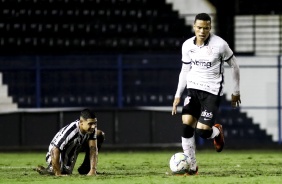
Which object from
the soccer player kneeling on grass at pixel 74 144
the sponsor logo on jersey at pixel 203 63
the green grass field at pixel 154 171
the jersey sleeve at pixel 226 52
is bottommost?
the green grass field at pixel 154 171

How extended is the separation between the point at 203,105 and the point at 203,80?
1.05 ft

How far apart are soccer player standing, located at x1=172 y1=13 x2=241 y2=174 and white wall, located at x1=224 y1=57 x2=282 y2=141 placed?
966 centimetres

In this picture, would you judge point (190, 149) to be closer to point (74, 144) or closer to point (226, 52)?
point (226, 52)

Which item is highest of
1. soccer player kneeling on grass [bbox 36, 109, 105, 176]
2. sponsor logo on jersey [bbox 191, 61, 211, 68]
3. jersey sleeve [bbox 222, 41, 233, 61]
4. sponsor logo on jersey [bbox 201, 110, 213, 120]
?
jersey sleeve [bbox 222, 41, 233, 61]

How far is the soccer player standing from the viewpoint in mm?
10656

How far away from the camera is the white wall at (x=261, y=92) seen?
2053 centimetres

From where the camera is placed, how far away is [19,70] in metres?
20.1

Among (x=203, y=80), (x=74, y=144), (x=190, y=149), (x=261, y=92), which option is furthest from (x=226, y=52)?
(x=261, y=92)

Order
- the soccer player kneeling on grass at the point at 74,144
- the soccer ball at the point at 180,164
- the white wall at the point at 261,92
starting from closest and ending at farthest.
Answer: the soccer player kneeling on grass at the point at 74,144 < the soccer ball at the point at 180,164 < the white wall at the point at 261,92

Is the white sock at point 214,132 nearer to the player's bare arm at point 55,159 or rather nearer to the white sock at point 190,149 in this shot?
the white sock at point 190,149

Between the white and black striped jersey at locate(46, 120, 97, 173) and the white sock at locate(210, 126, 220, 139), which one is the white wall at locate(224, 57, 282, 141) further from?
the white and black striped jersey at locate(46, 120, 97, 173)

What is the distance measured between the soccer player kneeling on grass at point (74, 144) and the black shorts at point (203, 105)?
120 centimetres

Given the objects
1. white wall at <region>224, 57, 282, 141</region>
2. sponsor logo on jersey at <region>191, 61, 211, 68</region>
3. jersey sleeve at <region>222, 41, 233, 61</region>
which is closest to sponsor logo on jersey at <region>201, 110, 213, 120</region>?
sponsor logo on jersey at <region>191, 61, 211, 68</region>

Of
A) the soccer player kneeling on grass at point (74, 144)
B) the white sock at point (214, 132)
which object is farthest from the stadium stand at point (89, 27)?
the soccer player kneeling on grass at point (74, 144)
